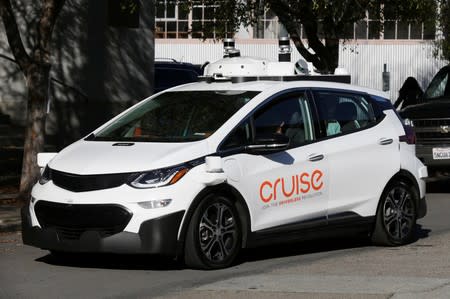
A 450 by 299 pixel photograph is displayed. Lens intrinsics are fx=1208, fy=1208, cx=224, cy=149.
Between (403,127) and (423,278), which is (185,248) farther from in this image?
(403,127)

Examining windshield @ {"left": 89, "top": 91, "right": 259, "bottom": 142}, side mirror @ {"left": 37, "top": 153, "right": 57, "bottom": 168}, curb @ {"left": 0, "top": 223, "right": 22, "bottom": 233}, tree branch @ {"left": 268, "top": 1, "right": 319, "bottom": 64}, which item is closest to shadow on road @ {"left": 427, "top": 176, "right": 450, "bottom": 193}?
tree branch @ {"left": 268, "top": 1, "right": 319, "bottom": 64}

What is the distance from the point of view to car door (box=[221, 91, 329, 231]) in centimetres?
1040

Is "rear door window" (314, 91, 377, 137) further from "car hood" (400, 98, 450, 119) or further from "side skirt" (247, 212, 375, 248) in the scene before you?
"car hood" (400, 98, 450, 119)

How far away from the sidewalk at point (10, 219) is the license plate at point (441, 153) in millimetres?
6610

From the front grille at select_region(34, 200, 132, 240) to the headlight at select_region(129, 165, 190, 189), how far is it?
0.25 metres

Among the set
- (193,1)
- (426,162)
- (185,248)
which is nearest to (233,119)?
(185,248)

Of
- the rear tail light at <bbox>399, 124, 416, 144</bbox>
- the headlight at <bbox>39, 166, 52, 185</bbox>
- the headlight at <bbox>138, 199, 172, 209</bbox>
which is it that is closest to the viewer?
the headlight at <bbox>138, 199, 172, 209</bbox>

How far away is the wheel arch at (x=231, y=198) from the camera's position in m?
9.89

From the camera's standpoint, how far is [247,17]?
24594 mm

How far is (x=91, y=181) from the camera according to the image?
9.90 m

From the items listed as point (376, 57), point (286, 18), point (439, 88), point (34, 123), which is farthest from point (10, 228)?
point (376, 57)

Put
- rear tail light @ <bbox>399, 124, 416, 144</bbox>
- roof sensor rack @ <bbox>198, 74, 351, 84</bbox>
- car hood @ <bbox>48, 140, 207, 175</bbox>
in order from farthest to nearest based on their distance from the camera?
rear tail light @ <bbox>399, 124, 416, 144</bbox> → roof sensor rack @ <bbox>198, 74, 351, 84</bbox> → car hood @ <bbox>48, 140, 207, 175</bbox>

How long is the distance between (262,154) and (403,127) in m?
2.15

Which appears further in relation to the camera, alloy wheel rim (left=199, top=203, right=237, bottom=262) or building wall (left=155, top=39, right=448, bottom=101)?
building wall (left=155, top=39, right=448, bottom=101)
